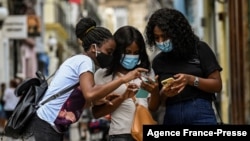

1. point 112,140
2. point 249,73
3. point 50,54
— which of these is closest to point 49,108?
point 112,140

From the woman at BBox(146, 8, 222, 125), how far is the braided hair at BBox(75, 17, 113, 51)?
0.34m

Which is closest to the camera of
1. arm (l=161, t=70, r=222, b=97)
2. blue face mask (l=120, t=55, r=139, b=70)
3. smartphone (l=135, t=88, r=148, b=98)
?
arm (l=161, t=70, r=222, b=97)

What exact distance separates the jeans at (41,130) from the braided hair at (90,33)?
63 cm

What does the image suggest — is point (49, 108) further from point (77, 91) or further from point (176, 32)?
point (176, 32)

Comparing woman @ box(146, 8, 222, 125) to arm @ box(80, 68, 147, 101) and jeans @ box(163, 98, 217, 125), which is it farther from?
arm @ box(80, 68, 147, 101)

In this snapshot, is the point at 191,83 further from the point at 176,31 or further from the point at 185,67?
the point at 176,31

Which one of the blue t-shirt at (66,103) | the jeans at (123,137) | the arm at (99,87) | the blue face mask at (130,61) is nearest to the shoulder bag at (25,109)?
the blue t-shirt at (66,103)

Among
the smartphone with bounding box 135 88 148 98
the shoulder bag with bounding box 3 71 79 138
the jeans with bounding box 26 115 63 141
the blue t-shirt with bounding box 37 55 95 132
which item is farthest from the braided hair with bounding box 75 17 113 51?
the jeans with bounding box 26 115 63 141

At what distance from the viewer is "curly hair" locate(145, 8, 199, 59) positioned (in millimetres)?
5402

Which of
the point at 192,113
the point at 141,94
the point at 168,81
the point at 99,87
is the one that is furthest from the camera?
the point at 141,94

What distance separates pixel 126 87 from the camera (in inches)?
220

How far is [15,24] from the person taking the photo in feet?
82.8

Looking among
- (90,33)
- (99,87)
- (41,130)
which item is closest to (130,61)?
(90,33)

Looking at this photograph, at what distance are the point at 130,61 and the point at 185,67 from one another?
0.42 metres
